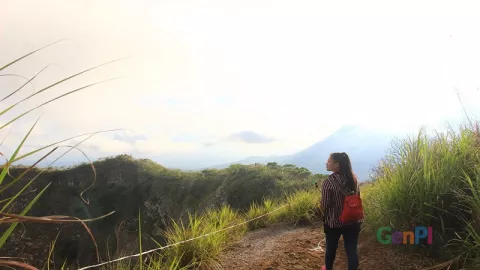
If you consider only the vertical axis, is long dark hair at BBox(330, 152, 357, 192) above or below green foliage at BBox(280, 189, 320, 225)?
above

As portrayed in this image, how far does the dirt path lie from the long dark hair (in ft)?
4.59

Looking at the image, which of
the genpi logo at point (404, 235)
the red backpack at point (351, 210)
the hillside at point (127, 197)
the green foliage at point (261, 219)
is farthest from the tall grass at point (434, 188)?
the hillside at point (127, 197)

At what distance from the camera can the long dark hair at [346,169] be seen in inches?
163

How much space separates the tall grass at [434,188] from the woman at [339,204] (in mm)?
→ 1037

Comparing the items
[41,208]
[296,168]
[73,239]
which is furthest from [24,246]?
[296,168]

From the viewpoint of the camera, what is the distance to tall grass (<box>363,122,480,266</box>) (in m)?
4.32

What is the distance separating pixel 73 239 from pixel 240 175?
21063 millimetres

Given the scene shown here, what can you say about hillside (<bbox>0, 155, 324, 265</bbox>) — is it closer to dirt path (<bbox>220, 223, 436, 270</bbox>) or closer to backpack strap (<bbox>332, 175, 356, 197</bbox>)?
dirt path (<bbox>220, 223, 436, 270</bbox>)

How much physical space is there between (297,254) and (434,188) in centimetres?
255

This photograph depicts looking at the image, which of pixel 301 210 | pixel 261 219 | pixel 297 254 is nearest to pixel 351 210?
pixel 297 254

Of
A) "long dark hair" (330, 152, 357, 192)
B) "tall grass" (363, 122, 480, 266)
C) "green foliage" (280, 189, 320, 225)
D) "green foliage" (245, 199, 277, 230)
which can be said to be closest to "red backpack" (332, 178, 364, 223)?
"long dark hair" (330, 152, 357, 192)

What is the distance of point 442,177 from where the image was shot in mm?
4418

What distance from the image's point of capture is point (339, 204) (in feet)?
13.4

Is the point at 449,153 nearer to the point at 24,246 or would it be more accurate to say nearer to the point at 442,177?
the point at 442,177
